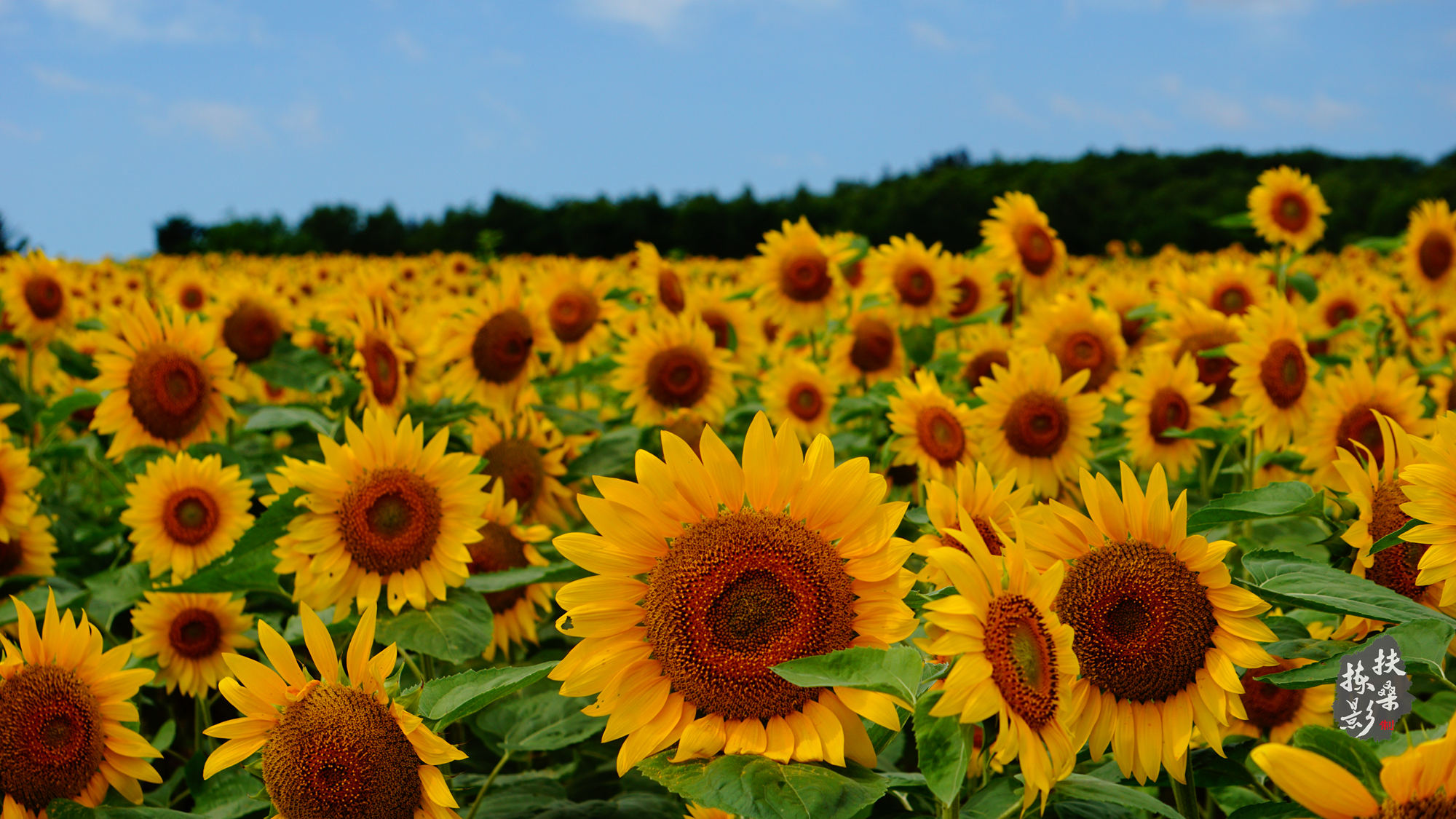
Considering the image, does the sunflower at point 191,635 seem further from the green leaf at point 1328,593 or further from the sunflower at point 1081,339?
the sunflower at point 1081,339

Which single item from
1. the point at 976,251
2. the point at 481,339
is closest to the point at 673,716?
the point at 481,339

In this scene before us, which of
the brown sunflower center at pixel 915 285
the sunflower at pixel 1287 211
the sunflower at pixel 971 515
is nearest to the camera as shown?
the sunflower at pixel 971 515

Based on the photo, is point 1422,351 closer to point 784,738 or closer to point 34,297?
point 784,738

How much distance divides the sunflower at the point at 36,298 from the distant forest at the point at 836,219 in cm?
1718

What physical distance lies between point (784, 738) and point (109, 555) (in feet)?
13.1

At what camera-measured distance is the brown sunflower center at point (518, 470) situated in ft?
12.7

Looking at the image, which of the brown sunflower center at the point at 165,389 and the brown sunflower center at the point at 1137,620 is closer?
the brown sunflower center at the point at 1137,620

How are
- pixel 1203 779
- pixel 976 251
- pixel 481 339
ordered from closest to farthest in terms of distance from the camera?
pixel 1203 779 → pixel 481 339 → pixel 976 251

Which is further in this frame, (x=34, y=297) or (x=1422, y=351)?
(x=1422, y=351)

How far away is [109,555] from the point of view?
14.8 feet

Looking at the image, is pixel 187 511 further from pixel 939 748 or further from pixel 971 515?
pixel 939 748

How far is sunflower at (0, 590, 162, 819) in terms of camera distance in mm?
2199

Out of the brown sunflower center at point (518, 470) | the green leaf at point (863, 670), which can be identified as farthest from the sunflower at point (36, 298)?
the green leaf at point (863, 670)

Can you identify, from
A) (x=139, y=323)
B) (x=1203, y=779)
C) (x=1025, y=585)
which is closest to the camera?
(x=1025, y=585)
